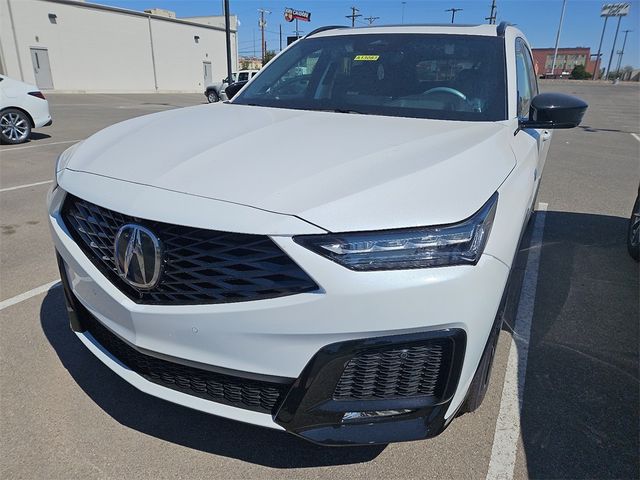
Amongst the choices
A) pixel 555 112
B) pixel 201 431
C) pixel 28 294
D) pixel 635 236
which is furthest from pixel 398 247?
pixel 635 236

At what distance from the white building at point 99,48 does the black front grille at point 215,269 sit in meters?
34.7

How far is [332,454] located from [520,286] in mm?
2213

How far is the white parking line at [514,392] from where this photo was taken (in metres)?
1.93

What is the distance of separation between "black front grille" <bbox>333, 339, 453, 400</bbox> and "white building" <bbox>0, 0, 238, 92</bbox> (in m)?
35.3

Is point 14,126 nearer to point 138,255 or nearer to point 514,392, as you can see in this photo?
point 138,255

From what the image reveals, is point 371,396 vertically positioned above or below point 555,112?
below

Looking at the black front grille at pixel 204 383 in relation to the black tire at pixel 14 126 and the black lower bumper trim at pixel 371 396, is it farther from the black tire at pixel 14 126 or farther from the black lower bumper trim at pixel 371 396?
the black tire at pixel 14 126

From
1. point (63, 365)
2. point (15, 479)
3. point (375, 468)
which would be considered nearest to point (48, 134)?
point (63, 365)

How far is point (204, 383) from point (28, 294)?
225 centimetres

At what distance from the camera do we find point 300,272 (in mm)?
1459

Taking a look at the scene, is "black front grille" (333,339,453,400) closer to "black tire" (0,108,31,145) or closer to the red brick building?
"black tire" (0,108,31,145)

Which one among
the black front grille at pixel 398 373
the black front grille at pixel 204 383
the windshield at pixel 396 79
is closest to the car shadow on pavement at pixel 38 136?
the windshield at pixel 396 79

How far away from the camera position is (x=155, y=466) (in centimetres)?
189

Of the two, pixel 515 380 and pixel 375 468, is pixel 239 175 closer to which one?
pixel 375 468
